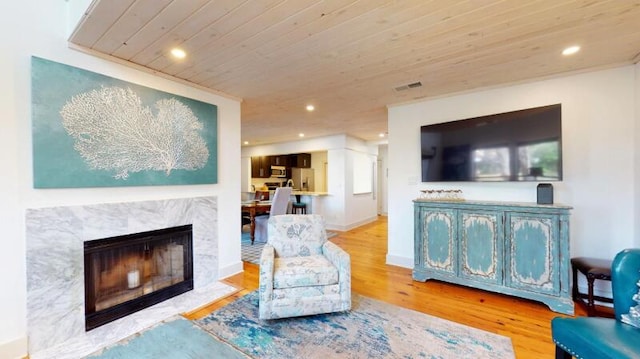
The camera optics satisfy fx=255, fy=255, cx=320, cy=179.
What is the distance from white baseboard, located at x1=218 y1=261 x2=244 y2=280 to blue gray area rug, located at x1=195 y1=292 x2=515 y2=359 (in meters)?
0.79

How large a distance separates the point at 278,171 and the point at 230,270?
16.2 feet

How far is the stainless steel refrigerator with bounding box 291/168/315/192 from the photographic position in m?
8.56

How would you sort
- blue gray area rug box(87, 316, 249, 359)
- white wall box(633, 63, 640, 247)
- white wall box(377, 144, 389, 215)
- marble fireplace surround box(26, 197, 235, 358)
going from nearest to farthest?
1. blue gray area rug box(87, 316, 249, 359)
2. marble fireplace surround box(26, 197, 235, 358)
3. white wall box(633, 63, 640, 247)
4. white wall box(377, 144, 389, 215)

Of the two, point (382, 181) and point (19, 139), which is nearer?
point (19, 139)

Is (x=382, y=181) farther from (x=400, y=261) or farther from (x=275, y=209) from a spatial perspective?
(x=400, y=261)

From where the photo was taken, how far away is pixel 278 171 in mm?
8055

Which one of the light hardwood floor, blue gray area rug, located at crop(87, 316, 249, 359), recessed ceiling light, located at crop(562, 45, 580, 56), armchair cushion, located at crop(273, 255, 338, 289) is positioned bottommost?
the light hardwood floor

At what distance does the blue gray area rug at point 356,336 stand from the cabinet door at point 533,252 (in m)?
0.86

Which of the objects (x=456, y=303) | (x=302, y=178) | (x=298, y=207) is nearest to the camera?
(x=456, y=303)

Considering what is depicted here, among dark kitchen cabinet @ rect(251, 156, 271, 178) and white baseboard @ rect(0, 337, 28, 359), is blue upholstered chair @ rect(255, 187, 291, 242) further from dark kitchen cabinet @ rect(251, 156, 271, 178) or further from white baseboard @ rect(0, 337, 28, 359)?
white baseboard @ rect(0, 337, 28, 359)

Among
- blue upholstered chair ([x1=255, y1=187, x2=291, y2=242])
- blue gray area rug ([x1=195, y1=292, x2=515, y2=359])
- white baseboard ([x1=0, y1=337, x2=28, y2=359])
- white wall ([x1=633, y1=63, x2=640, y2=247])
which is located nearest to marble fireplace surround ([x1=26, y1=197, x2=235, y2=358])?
white baseboard ([x1=0, y1=337, x2=28, y2=359])

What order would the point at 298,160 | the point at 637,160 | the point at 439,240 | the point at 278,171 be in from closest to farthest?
the point at 637,160 → the point at 439,240 → the point at 278,171 → the point at 298,160

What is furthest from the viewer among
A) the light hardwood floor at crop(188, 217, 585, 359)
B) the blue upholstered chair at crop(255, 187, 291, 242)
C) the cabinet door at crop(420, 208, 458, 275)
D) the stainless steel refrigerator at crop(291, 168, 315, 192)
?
the stainless steel refrigerator at crop(291, 168, 315, 192)

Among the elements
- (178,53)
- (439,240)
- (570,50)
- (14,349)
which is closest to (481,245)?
(439,240)
